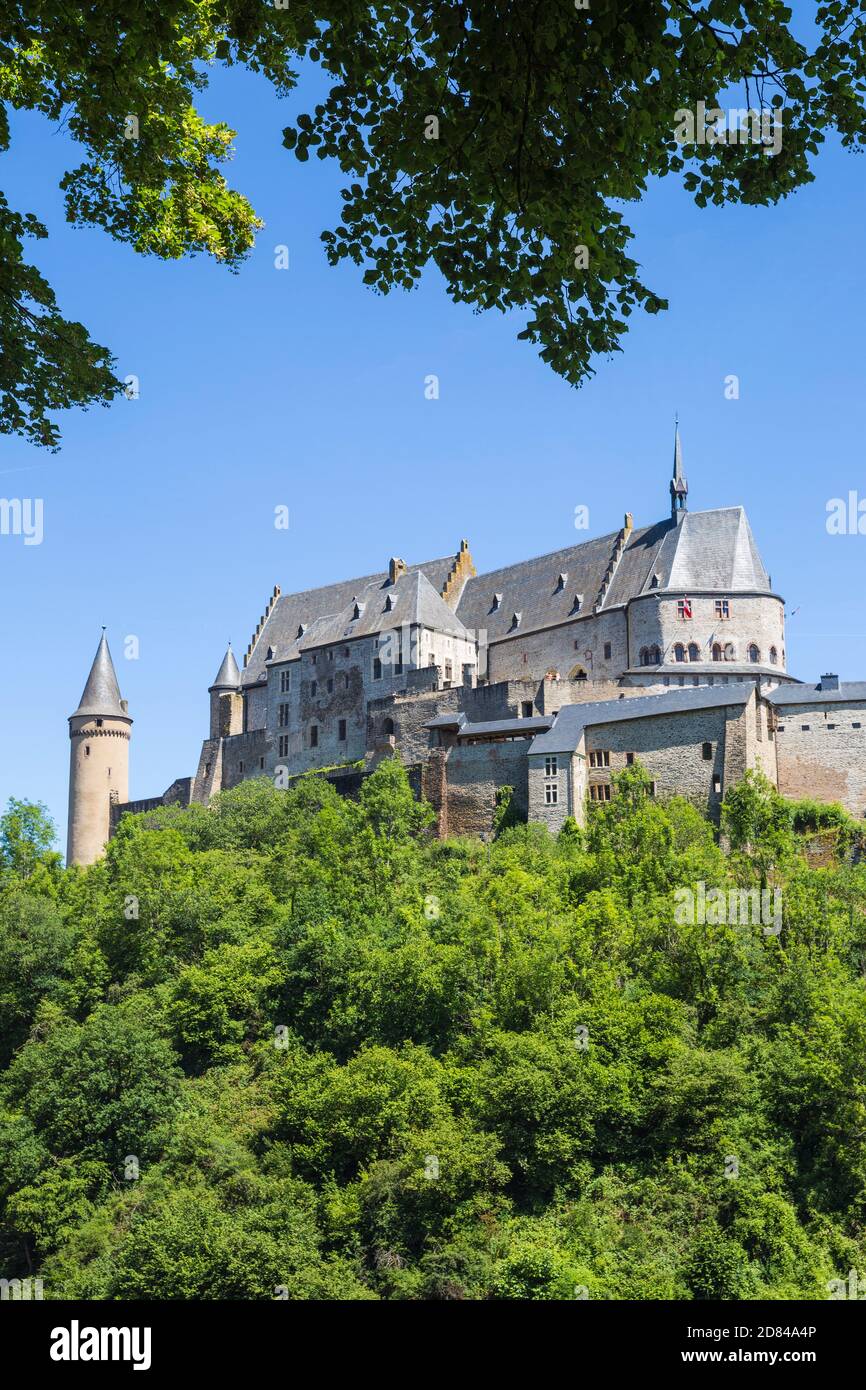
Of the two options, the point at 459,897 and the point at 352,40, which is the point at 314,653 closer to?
the point at 459,897

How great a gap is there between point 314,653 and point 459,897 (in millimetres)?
26270

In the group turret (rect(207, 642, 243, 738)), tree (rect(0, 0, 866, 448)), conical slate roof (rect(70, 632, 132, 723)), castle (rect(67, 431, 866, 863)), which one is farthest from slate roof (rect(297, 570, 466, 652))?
tree (rect(0, 0, 866, 448))

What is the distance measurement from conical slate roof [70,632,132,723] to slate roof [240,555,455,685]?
→ 21.3 feet

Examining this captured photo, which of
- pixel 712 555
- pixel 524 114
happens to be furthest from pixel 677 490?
pixel 524 114

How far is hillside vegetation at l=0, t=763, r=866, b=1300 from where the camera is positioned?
3231cm

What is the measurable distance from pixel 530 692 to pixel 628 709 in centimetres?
629

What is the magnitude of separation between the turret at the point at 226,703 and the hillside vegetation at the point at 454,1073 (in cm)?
2287

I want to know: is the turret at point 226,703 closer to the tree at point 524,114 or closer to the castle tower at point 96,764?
the castle tower at point 96,764

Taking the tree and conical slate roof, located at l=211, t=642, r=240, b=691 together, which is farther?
conical slate roof, located at l=211, t=642, r=240, b=691

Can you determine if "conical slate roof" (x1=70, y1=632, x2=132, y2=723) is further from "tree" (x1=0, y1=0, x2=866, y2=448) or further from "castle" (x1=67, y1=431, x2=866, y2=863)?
"tree" (x1=0, y1=0, x2=866, y2=448)

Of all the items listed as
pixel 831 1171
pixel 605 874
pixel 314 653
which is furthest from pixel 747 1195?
pixel 314 653

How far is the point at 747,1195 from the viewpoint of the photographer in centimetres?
3294

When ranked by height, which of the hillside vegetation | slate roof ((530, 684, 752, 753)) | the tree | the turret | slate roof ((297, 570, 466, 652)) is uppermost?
slate roof ((297, 570, 466, 652))

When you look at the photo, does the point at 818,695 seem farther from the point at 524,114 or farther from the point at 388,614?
the point at 524,114
